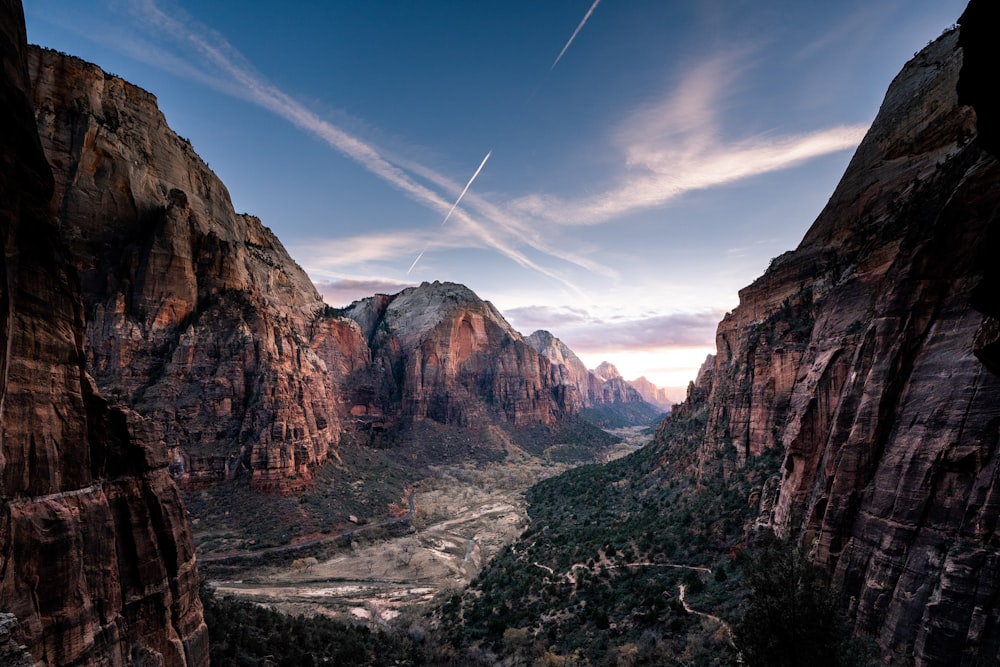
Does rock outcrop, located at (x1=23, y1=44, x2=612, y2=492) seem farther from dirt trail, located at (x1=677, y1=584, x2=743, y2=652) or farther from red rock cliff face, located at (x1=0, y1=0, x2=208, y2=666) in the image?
dirt trail, located at (x1=677, y1=584, x2=743, y2=652)

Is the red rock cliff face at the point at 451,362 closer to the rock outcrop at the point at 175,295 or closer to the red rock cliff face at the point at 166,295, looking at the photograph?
the rock outcrop at the point at 175,295

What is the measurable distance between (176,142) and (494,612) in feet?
212

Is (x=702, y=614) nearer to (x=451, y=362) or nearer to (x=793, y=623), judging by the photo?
(x=793, y=623)

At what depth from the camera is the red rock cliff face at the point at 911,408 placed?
11.1m

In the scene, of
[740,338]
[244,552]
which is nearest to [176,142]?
[244,552]

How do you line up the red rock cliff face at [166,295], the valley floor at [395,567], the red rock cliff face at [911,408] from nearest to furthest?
the red rock cliff face at [911,408] → the valley floor at [395,567] → the red rock cliff face at [166,295]

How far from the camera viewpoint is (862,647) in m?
11.5

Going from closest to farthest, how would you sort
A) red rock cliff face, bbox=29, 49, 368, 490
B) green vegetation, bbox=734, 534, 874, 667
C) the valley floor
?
green vegetation, bbox=734, 534, 874, 667 < the valley floor < red rock cliff face, bbox=29, 49, 368, 490

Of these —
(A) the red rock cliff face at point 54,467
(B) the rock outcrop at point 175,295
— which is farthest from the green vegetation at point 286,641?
(B) the rock outcrop at point 175,295

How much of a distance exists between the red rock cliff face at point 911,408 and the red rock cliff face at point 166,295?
45.8m

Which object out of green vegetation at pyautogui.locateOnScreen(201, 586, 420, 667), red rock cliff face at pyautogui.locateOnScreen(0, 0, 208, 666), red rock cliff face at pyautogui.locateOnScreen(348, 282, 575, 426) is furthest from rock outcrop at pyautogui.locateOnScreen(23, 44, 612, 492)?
red rock cliff face at pyautogui.locateOnScreen(348, 282, 575, 426)

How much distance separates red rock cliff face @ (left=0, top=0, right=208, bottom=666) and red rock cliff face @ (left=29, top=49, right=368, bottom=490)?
1192 inches

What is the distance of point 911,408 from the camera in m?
14.1

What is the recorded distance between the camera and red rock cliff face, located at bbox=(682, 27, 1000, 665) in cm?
1113
